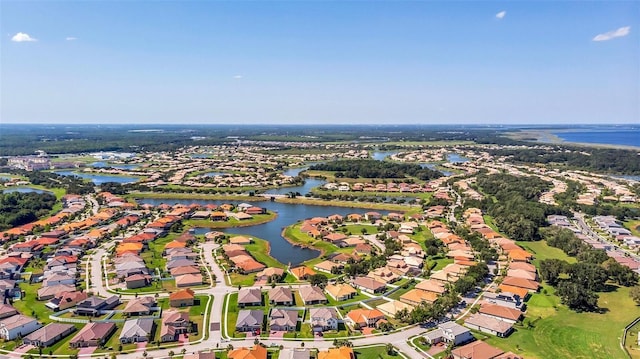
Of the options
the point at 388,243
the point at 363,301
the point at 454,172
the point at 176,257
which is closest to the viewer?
the point at 363,301

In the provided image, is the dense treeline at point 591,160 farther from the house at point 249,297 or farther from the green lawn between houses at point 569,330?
the house at point 249,297

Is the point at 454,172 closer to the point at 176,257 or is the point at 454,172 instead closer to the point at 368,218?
the point at 368,218

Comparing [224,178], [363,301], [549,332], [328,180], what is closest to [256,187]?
[224,178]

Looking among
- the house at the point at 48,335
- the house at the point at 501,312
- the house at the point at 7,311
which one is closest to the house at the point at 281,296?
the house at the point at 48,335

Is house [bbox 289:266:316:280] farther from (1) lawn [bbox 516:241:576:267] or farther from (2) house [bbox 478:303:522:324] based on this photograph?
(1) lawn [bbox 516:241:576:267]

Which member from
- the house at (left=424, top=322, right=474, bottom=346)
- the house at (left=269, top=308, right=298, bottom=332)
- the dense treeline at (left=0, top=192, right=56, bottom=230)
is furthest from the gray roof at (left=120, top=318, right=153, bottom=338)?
the dense treeline at (left=0, top=192, right=56, bottom=230)

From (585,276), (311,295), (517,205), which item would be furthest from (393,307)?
(517,205)

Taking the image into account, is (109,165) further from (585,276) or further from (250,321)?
(585,276)
